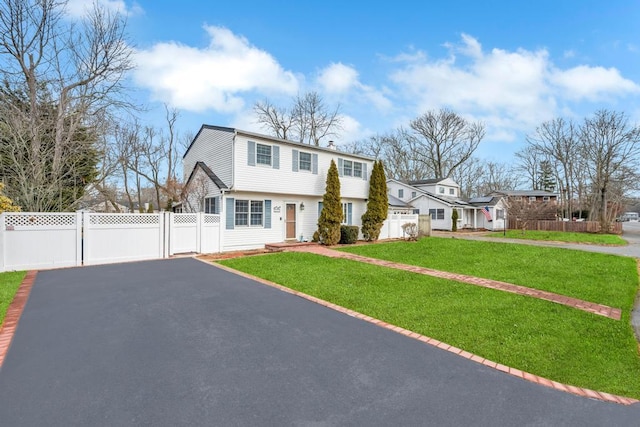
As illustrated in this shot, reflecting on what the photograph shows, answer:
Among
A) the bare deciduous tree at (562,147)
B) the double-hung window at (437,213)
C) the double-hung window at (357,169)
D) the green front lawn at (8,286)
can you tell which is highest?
the bare deciduous tree at (562,147)

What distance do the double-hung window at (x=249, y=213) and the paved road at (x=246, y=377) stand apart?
8324 millimetres

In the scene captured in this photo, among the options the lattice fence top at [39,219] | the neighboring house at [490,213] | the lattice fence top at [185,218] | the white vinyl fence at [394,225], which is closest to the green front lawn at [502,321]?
the lattice fence top at [185,218]

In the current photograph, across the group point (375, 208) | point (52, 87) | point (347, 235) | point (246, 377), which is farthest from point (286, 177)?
point (246, 377)

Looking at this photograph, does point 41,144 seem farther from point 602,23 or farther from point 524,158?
point 524,158

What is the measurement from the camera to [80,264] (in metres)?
9.22

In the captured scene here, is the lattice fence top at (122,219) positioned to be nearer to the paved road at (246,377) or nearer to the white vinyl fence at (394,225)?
the paved road at (246,377)

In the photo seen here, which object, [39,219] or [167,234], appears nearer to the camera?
[39,219]

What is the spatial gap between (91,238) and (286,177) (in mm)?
7729

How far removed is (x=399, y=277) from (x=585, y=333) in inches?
150

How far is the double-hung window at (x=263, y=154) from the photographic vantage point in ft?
44.4

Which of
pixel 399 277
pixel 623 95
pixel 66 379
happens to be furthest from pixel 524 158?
pixel 66 379

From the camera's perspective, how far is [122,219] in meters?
10.1

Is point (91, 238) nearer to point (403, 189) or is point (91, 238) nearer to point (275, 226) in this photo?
point (275, 226)

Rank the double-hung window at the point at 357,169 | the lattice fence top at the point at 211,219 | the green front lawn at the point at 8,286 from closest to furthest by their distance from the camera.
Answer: the green front lawn at the point at 8,286
the lattice fence top at the point at 211,219
the double-hung window at the point at 357,169
